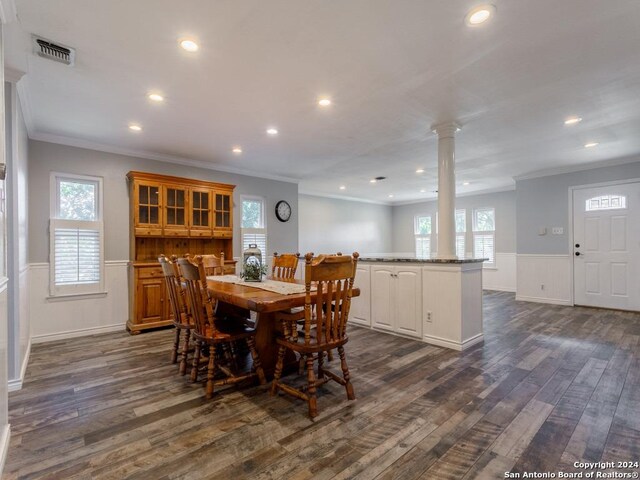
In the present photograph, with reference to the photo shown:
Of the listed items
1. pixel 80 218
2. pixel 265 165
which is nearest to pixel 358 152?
pixel 265 165

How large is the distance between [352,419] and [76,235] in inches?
157

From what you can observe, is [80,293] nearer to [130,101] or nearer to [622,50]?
[130,101]

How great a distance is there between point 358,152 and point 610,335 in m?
3.89

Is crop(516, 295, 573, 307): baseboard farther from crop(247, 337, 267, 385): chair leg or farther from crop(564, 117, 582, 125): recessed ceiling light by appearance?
crop(247, 337, 267, 385): chair leg

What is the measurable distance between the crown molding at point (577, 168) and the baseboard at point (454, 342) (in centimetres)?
390

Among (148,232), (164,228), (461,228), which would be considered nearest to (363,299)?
(164,228)

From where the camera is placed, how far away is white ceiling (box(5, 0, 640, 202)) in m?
1.92

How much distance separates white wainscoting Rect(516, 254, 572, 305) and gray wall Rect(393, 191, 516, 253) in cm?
143

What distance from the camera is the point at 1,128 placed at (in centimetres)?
180

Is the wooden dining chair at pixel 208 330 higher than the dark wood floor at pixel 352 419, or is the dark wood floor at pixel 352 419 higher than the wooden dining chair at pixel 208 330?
the wooden dining chair at pixel 208 330

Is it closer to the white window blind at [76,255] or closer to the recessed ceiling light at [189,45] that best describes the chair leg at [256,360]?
the recessed ceiling light at [189,45]

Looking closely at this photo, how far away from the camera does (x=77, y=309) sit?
4012mm

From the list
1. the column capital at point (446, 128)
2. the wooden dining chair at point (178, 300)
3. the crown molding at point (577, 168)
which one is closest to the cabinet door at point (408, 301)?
the column capital at point (446, 128)

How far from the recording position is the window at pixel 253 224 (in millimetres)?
5609
